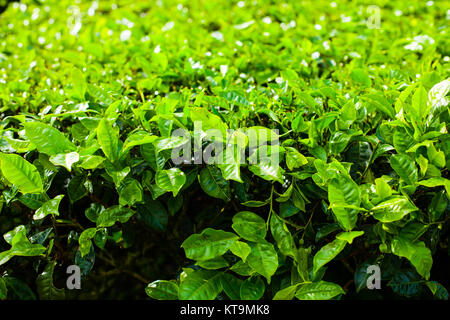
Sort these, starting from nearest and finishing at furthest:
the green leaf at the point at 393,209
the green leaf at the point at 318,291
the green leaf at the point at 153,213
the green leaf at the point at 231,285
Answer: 1. the green leaf at the point at 393,209
2. the green leaf at the point at 318,291
3. the green leaf at the point at 231,285
4. the green leaf at the point at 153,213

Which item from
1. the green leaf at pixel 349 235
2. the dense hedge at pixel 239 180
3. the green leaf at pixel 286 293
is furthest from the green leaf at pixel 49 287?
the green leaf at pixel 349 235

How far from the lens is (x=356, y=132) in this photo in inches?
68.9

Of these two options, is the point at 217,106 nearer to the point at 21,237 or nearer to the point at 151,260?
the point at 21,237

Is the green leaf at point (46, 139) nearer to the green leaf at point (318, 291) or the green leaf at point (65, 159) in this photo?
the green leaf at point (65, 159)

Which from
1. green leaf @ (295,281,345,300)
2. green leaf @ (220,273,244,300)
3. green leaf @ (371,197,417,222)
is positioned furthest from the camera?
green leaf @ (220,273,244,300)

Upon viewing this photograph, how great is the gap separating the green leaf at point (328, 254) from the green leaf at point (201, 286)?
1.25 ft

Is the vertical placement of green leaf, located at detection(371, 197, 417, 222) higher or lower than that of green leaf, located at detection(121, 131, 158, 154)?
lower

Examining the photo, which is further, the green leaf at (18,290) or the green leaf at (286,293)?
the green leaf at (18,290)

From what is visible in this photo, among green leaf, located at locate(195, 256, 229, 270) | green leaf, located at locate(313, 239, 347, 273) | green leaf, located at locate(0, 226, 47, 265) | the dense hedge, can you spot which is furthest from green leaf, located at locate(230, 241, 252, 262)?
green leaf, located at locate(0, 226, 47, 265)

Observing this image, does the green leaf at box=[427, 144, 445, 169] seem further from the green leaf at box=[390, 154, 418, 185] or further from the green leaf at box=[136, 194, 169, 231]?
the green leaf at box=[136, 194, 169, 231]

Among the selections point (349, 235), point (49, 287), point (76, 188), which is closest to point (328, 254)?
point (349, 235)

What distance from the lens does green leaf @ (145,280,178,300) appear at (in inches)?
68.2

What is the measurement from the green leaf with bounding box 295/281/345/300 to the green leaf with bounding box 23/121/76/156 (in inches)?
41.0

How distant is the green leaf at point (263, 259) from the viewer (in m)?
1.59
